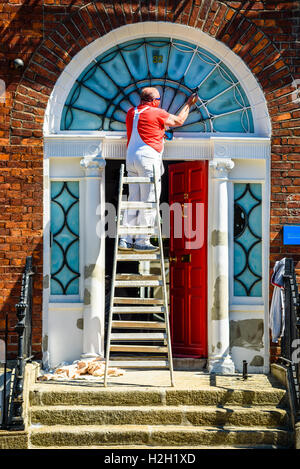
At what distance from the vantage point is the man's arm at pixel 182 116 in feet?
25.8

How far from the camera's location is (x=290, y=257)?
7.91m

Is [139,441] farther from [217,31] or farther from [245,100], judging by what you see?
[217,31]

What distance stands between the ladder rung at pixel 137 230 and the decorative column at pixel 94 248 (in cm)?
87

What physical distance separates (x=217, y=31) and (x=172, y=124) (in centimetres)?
125

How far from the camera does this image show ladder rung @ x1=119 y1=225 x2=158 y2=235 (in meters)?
7.14

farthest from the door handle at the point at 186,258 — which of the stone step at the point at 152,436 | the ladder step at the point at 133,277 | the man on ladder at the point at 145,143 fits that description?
the stone step at the point at 152,436

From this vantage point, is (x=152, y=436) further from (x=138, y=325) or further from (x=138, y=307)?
(x=138, y=307)

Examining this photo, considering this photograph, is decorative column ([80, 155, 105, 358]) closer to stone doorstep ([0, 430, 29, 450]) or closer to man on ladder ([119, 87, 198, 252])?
man on ladder ([119, 87, 198, 252])

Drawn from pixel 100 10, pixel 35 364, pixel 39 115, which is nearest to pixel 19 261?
pixel 35 364

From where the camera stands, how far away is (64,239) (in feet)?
26.5

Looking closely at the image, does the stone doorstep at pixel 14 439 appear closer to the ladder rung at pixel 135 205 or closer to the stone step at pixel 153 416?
the stone step at pixel 153 416

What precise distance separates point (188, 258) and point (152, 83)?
86.3 inches

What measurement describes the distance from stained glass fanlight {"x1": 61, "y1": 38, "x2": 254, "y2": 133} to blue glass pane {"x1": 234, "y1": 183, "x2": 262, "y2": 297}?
883mm

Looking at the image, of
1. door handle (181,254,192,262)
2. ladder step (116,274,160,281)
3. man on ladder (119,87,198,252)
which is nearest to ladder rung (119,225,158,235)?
man on ladder (119,87,198,252)
